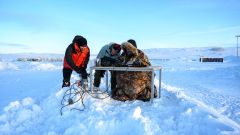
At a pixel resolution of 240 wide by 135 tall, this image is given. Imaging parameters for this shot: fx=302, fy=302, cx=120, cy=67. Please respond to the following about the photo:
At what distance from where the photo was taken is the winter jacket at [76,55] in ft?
23.1

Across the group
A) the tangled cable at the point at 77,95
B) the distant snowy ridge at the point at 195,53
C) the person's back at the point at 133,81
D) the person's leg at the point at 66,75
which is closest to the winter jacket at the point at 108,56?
the person's back at the point at 133,81

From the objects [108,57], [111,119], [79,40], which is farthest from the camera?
[108,57]

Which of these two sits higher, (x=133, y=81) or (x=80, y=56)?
(x=80, y=56)

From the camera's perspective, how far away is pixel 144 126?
478 cm

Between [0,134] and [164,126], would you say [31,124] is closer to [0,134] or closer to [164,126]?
[0,134]

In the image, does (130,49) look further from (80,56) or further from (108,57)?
(80,56)

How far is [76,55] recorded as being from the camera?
7465 millimetres

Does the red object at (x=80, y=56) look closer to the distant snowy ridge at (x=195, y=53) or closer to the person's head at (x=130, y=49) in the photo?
the person's head at (x=130, y=49)

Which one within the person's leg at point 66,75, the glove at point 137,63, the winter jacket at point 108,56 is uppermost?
the winter jacket at point 108,56

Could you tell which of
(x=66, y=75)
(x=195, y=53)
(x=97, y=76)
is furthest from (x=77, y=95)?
(x=195, y=53)

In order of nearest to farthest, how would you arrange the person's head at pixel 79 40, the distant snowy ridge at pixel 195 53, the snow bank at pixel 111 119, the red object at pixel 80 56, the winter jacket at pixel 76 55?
the snow bank at pixel 111 119 → the winter jacket at pixel 76 55 → the person's head at pixel 79 40 → the red object at pixel 80 56 → the distant snowy ridge at pixel 195 53

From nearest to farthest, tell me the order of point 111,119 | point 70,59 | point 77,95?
point 111,119 < point 77,95 < point 70,59

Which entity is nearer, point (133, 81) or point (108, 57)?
point (133, 81)

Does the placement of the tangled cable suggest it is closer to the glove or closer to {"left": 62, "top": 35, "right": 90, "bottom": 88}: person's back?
{"left": 62, "top": 35, "right": 90, "bottom": 88}: person's back
